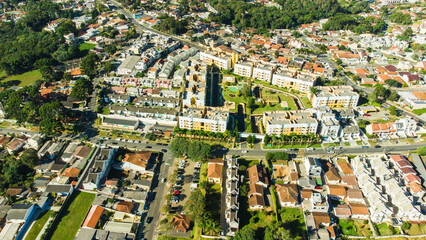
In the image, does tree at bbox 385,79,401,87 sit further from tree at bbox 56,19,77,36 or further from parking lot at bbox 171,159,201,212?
tree at bbox 56,19,77,36

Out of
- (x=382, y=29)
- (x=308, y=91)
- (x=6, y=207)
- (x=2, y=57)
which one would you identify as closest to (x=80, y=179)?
(x=6, y=207)

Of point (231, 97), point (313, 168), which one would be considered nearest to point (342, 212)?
point (313, 168)

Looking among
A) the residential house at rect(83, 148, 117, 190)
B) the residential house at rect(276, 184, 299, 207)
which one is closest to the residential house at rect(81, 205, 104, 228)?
the residential house at rect(83, 148, 117, 190)

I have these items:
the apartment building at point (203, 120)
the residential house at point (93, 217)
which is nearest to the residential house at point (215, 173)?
the apartment building at point (203, 120)

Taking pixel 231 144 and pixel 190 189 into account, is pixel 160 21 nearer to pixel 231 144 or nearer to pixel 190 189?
pixel 231 144

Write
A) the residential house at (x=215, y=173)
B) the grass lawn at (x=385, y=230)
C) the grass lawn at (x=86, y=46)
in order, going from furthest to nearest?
1. the grass lawn at (x=86, y=46)
2. the residential house at (x=215, y=173)
3. the grass lawn at (x=385, y=230)

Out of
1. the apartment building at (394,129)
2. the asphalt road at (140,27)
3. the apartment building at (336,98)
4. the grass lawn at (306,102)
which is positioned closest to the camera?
the apartment building at (394,129)

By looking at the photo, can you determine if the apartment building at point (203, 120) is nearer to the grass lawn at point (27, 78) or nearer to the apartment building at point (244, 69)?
the apartment building at point (244, 69)
